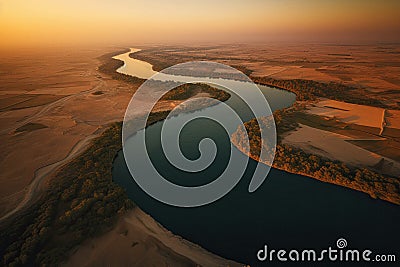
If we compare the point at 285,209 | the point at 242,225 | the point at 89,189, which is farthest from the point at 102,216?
the point at 285,209

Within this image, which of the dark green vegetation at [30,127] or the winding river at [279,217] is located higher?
the dark green vegetation at [30,127]

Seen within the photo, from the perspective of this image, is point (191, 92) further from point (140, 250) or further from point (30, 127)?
point (140, 250)

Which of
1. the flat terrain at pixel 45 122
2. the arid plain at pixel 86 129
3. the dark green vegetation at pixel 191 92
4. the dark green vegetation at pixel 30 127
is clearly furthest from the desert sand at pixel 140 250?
the dark green vegetation at pixel 191 92

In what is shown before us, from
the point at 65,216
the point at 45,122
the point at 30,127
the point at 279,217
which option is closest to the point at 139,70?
the point at 45,122

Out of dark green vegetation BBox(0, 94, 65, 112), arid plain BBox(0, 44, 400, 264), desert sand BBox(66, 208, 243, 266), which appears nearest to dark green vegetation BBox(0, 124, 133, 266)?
desert sand BBox(66, 208, 243, 266)

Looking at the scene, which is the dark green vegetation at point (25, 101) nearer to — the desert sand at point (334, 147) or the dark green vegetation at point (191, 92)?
the dark green vegetation at point (191, 92)

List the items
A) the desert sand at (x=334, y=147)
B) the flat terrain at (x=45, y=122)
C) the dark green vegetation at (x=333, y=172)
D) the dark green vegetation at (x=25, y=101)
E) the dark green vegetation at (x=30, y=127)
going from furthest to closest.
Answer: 1. the dark green vegetation at (x=25, y=101)
2. the dark green vegetation at (x=30, y=127)
3. the desert sand at (x=334, y=147)
4. the flat terrain at (x=45, y=122)
5. the dark green vegetation at (x=333, y=172)

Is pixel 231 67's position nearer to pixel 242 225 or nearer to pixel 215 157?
pixel 215 157

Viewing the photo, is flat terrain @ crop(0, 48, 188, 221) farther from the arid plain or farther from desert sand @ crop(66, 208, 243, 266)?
desert sand @ crop(66, 208, 243, 266)
